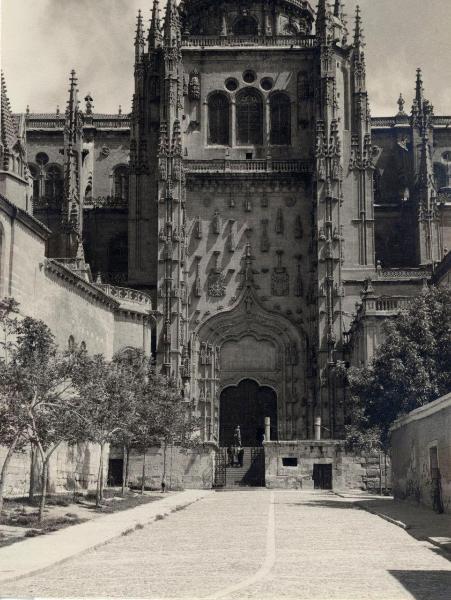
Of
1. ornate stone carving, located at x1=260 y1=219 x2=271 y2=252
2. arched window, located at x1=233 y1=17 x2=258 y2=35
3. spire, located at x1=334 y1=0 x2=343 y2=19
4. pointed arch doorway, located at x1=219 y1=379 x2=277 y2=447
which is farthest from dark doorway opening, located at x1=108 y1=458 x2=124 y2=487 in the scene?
spire, located at x1=334 y1=0 x2=343 y2=19

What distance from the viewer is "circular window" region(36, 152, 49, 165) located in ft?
287

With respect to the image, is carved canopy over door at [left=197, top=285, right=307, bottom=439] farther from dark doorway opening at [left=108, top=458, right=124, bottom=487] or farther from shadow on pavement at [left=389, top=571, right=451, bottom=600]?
shadow on pavement at [left=389, top=571, right=451, bottom=600]

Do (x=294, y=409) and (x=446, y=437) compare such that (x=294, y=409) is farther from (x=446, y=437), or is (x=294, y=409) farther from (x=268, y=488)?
(x=446, y=437)

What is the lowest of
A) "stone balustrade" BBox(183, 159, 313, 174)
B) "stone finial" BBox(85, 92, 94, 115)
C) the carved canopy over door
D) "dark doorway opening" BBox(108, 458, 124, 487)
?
"dark doorway opening" BBox(108, 458, 124, 487)

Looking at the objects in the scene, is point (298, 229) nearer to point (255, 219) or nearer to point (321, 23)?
point (255, 219)

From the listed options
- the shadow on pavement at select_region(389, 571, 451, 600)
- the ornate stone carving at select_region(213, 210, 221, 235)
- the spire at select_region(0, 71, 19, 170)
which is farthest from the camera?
the ornate stone carving at select_region(213, 210, 221, 235)

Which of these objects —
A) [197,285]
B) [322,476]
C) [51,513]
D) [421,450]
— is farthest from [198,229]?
[51,513]

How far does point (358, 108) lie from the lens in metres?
76.4

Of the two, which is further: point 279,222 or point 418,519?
point 279,222

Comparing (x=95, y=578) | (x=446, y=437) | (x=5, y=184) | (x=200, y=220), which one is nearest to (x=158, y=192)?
(x=200, y=220)

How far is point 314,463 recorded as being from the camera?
194 feet

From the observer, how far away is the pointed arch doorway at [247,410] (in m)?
73.4

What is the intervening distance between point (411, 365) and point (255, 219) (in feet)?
121

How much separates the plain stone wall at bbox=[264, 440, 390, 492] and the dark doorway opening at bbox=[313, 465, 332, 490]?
11.1 inches
